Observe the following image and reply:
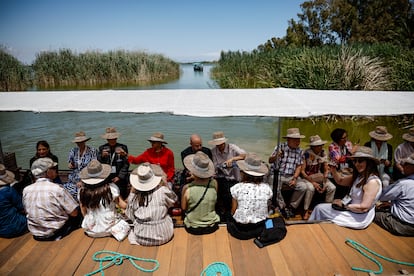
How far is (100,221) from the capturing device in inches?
115

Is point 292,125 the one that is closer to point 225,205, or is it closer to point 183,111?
point 225,205

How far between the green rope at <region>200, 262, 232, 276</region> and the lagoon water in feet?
15.0

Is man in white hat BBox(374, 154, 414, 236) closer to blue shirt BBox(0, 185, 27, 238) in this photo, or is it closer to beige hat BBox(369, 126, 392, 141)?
beige hat BBox(369, 126, 392, 141)

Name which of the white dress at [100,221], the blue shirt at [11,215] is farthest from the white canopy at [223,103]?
the white dress at [100,221]

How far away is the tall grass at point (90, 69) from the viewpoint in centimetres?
1677

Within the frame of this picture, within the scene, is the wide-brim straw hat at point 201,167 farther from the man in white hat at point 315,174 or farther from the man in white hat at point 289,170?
the man in white hat at point 315,174

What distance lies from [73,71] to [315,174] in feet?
57.5

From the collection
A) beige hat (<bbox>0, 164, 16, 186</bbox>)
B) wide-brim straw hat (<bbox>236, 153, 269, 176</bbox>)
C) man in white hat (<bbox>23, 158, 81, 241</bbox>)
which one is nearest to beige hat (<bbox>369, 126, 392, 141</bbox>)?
wide-brim straw hat (<bbox>236, 153, 269, 176</bbox>)

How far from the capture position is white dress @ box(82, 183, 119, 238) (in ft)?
9.54

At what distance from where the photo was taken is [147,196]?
2.77 meters

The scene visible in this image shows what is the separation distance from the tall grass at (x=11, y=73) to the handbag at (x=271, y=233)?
17.1 m

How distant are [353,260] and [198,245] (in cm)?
160

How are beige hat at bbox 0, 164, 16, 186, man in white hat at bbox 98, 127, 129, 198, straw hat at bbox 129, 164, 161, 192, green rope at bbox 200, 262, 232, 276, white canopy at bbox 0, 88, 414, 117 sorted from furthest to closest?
man in white hat at bbox 98, 127, 129, 198 < white canopy at bbox 0, 88, 414, 117 < beige hat at bbox 0, 164, 16, 186 < straw hat at bbox 129, 164, 161, 192 < green rope at bbox 200, 262, 232, 276

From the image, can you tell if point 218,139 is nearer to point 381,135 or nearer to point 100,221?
point 100,221
